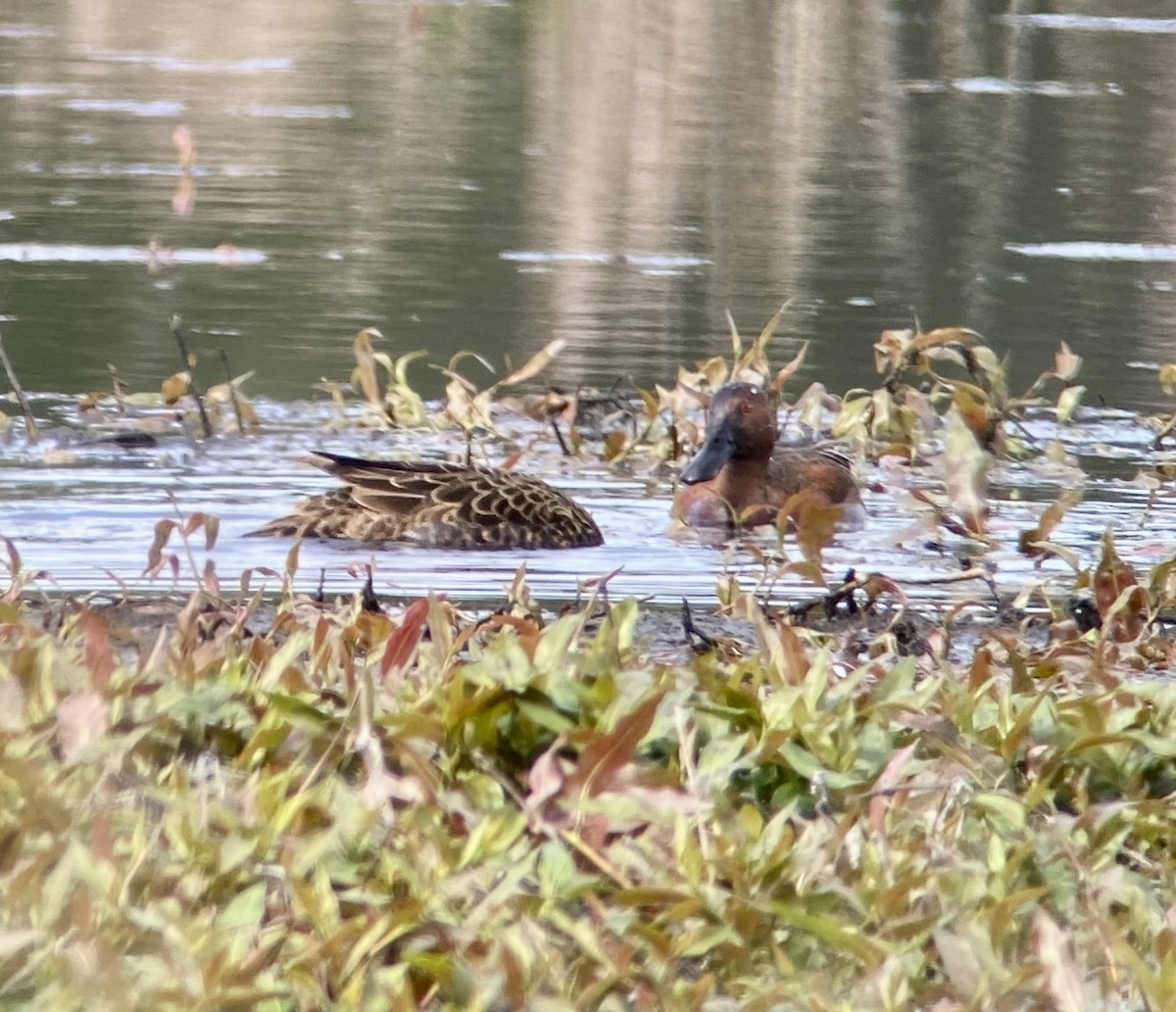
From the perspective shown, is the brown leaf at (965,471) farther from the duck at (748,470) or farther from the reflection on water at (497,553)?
the duck at (748,470)

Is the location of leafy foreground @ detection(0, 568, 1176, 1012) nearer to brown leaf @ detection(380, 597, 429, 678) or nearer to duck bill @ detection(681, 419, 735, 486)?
brown leaf @ detection(380, 597, 429, 678)

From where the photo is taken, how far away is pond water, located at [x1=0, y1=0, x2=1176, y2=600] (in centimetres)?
880

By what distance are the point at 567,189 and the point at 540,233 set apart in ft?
7.15

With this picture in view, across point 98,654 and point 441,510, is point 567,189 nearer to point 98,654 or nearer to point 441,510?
point 441,510

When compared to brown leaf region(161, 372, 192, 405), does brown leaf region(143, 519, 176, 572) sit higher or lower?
higher

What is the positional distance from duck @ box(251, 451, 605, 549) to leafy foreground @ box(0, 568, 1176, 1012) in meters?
3.20

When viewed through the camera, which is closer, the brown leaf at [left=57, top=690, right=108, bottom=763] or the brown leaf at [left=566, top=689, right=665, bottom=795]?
the brown leaf at [left=566, top=689, right=665, bottom=795]

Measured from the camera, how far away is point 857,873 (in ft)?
12.5

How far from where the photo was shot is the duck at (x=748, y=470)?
29.0ft

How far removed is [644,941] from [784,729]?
738mm

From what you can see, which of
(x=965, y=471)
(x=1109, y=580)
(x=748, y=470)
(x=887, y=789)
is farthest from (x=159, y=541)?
(x=748, y=470)

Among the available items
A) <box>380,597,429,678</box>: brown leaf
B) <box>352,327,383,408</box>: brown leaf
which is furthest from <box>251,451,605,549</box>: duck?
<box>380,597,429,678</box>: brown leaf

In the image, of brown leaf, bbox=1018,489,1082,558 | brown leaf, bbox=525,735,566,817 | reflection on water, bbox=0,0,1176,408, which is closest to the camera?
brown leaf, bbox=525,735,566,817

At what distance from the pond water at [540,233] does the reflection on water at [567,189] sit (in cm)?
5
